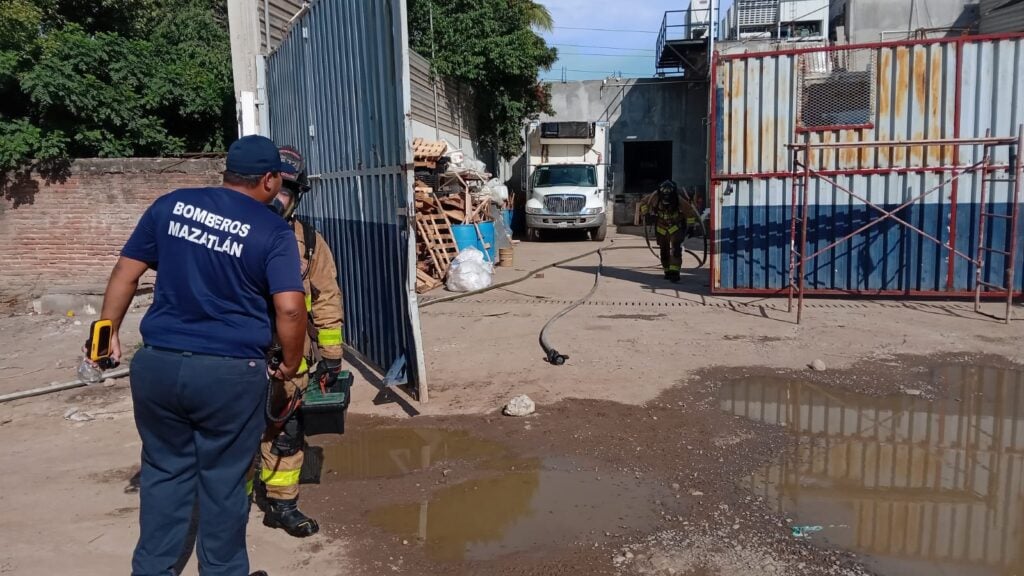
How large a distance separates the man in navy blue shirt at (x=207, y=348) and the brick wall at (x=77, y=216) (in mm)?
8700

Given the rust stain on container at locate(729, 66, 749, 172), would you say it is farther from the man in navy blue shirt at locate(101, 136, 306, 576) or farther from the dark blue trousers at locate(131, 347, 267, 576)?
the dark blue trousers at locate(131, 347, 267, 576)

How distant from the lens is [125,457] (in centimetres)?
518

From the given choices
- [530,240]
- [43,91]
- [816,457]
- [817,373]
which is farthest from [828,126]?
[530,240]

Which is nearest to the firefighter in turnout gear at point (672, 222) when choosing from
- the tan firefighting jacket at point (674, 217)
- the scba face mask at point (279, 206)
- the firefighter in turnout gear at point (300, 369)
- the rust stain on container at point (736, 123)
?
the tan firefighting jacket at point (674, 217)

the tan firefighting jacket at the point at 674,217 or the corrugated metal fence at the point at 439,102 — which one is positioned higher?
the corrugated metal fence at the point at 439,102

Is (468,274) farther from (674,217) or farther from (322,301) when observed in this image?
(322,301)

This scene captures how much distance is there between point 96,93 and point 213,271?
10293mm

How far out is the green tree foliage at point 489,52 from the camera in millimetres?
21094

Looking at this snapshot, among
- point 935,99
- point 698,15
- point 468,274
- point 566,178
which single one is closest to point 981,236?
point 935,99

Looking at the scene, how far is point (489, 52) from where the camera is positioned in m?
21.5

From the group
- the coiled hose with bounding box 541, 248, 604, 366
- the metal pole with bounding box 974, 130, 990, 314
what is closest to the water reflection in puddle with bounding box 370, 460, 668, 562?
the coiled hose with bounding box 541, 248, 604, 366

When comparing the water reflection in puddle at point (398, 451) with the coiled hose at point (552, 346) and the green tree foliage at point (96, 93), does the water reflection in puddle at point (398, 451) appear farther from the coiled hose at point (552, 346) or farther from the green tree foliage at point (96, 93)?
the green tree foliage at point (96, 93)

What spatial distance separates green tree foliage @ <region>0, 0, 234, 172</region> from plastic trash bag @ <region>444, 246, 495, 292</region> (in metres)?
4.66

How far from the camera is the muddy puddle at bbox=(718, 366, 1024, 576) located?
12.4ft
